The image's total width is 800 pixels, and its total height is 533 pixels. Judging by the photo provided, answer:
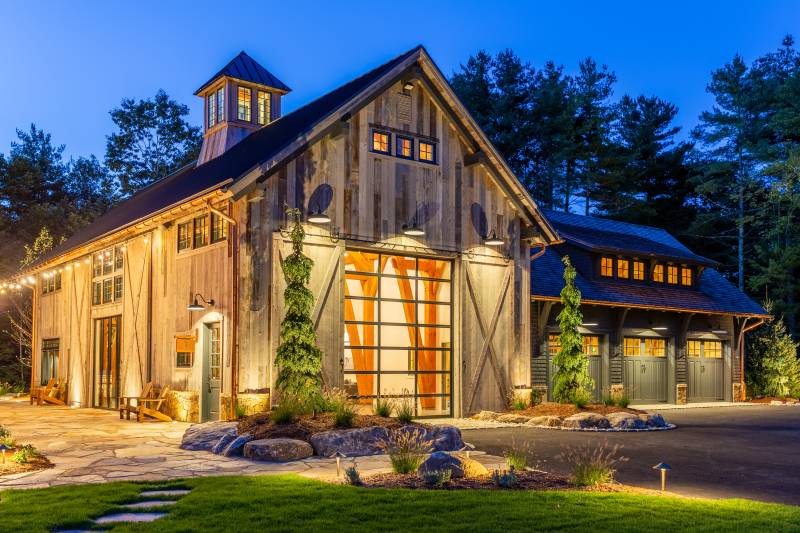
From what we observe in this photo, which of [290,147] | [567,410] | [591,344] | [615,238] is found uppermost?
[290,147]

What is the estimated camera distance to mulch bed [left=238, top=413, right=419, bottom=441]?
12.5 metres

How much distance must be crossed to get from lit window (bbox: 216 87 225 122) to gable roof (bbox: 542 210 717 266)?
11.1m

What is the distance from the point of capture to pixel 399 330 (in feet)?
62.4

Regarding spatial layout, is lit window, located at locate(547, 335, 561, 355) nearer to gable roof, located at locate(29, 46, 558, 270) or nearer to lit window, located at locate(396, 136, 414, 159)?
gable roof, located at locate(29, 46, 558, 270)

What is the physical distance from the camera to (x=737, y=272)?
42594 mm

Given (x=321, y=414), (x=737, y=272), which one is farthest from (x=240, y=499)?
(x=737, y=272)

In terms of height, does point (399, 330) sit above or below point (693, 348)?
above

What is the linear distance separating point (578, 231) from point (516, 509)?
69.3 feet

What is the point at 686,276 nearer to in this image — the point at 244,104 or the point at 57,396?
the point at 244,104

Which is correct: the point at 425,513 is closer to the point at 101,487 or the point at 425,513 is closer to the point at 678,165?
→ the point at 101,487

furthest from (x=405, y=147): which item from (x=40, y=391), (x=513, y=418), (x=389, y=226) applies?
(x=40, y=391)

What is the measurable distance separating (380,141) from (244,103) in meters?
7.93

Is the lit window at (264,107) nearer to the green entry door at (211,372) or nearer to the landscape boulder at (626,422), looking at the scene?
the green entry door at (211,372)

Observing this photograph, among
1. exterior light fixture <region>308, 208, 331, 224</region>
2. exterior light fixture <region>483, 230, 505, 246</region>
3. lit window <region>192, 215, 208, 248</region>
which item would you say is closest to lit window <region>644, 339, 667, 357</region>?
exterior light fixture <region>483, 230, 505, 246</region>
